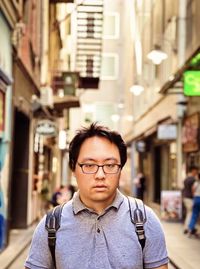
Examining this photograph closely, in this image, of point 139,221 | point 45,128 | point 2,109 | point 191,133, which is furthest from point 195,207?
point 139,221

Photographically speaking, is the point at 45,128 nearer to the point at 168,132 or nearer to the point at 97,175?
the point at 168,132

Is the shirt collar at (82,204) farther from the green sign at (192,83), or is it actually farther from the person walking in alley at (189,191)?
the green sign at (192,83)

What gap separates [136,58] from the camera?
128 feet

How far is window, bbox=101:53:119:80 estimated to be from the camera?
53062 mm

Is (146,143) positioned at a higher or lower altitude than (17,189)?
higher

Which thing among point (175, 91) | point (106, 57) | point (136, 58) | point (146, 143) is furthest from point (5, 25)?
point (106, 57)

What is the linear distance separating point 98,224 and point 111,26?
168 ft

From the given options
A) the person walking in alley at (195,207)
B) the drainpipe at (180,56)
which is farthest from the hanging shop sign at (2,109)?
the drainpipe at (180,56)

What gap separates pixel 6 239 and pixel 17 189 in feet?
15.3

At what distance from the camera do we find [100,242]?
8.64 feet

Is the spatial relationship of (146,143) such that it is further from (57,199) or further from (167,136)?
(57,199)

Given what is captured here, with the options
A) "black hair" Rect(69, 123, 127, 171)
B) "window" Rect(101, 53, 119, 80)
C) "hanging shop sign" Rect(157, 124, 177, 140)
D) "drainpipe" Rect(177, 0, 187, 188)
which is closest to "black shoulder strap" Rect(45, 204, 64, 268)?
"black hair" Rect(69, 123, 127, 171)

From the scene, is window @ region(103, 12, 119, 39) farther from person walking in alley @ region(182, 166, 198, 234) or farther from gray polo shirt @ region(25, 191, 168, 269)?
gray polo shirt @ region(25, 191, 168, 269)

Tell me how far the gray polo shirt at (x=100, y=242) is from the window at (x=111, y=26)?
50.5 metres
